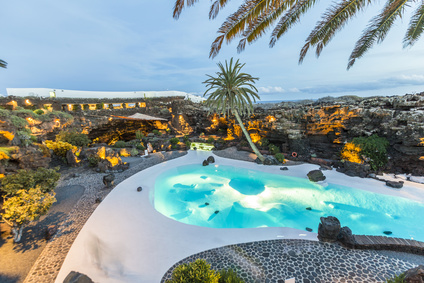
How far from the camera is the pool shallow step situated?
475 cm

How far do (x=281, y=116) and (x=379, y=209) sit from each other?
9.05 metres

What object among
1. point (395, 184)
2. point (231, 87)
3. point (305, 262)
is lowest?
point (305, 262)

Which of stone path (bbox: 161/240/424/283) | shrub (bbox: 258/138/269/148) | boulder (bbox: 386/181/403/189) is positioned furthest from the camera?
shrub (bbox: 258/138/269/148)

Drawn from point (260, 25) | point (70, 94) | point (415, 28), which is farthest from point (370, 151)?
point (70, 94)

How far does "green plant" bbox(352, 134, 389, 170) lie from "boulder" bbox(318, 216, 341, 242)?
8.04 metres

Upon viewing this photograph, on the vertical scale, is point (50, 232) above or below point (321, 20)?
below

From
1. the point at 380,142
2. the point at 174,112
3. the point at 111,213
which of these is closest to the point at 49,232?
the point at 111,213

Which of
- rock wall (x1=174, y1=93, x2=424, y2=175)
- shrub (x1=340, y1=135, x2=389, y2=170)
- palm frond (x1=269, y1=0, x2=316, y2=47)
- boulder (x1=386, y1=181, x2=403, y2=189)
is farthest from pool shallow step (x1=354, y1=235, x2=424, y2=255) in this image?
rock wall (x1=174, y1=93, x2=424, y2=175)

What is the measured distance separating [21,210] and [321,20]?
37.4ft

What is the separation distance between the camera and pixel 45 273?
4.36 meters

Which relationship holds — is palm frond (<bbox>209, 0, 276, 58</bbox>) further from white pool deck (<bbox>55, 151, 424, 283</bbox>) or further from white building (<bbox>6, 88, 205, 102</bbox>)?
white building (<bbox>6, 88, 205, 102</bbox>)

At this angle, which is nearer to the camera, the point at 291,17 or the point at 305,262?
the point at 305,262

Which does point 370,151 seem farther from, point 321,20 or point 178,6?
point 178,6

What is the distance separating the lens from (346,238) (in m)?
5.11
